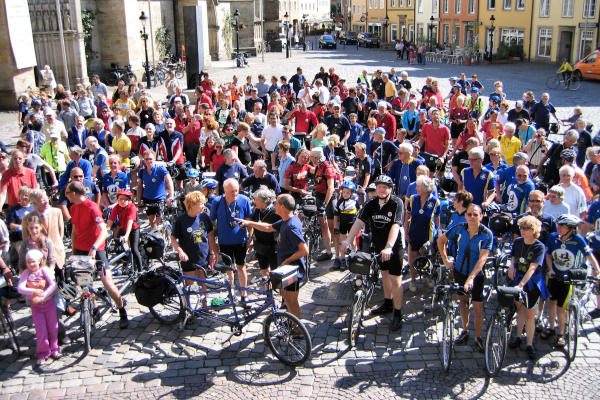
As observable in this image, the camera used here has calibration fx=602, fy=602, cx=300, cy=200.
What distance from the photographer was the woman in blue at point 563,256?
Answer: 6.53 m

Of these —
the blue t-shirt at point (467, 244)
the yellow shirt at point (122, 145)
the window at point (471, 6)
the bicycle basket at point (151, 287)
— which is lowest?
the bicycle basket at point (151, 287)

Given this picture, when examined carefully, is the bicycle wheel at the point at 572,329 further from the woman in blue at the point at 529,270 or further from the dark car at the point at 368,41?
the dark car at the point at 368,41

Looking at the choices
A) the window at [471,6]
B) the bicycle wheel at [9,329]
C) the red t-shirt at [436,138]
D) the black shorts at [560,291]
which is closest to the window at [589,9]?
the window at [471,6]

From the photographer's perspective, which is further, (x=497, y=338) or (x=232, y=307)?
(x=232, y=307)

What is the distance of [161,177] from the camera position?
932 centimetres

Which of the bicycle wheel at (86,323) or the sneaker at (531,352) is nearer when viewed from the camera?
the sneaker at (531,352)

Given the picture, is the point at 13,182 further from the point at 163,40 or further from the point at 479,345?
the point at 163,40

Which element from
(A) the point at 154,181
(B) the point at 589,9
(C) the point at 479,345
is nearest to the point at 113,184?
(A) the point at 154,181

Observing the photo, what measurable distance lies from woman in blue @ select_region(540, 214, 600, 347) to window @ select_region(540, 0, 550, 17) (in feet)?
131

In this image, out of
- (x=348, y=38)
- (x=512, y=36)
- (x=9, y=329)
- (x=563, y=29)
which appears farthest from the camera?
(x=348, y=38)

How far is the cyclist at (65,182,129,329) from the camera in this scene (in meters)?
7.14

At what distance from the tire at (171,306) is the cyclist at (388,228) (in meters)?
2.01

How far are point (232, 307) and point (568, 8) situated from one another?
1568 inches

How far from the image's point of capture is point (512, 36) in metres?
44.9
